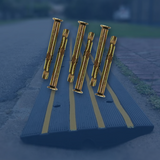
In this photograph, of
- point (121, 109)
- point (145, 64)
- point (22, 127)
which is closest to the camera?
point (22, 127)

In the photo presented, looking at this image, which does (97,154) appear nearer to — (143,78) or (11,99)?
(11,99)

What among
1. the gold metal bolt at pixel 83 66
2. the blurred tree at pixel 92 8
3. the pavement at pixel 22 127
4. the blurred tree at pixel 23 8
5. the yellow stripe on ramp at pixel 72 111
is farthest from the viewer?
the blurred tree at pixel 23 8

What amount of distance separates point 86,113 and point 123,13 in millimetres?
50918

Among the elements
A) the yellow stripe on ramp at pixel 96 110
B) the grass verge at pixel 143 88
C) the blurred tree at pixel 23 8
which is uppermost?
the blurred tree at pixel 23 8

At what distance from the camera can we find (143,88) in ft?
19.2

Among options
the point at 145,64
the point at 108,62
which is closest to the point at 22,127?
the point at 108,62

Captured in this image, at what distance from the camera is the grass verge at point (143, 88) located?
5049mm

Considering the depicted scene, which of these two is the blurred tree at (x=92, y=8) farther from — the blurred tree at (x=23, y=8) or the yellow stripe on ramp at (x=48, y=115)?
the yellow stripe on ramp at (x=48, y=115)

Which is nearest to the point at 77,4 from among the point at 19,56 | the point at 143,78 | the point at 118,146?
the point at 19,56

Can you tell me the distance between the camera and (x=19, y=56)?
959 centimetres

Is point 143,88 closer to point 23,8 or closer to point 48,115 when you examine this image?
point 48,115

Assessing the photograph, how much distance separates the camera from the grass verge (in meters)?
5.05

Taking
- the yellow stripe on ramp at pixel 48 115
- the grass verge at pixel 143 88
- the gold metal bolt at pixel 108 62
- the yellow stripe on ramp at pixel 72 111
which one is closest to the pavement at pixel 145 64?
the grass verge at pixel 143 88

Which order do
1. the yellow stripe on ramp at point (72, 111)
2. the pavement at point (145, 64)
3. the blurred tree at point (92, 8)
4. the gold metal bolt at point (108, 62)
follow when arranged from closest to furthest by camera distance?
the yellow stripe on ramp at point (72, 111) → the gold metal bolt at point (108, 62) → the pavement at point (145, 64) → the blurred tree at point (92, 8)
